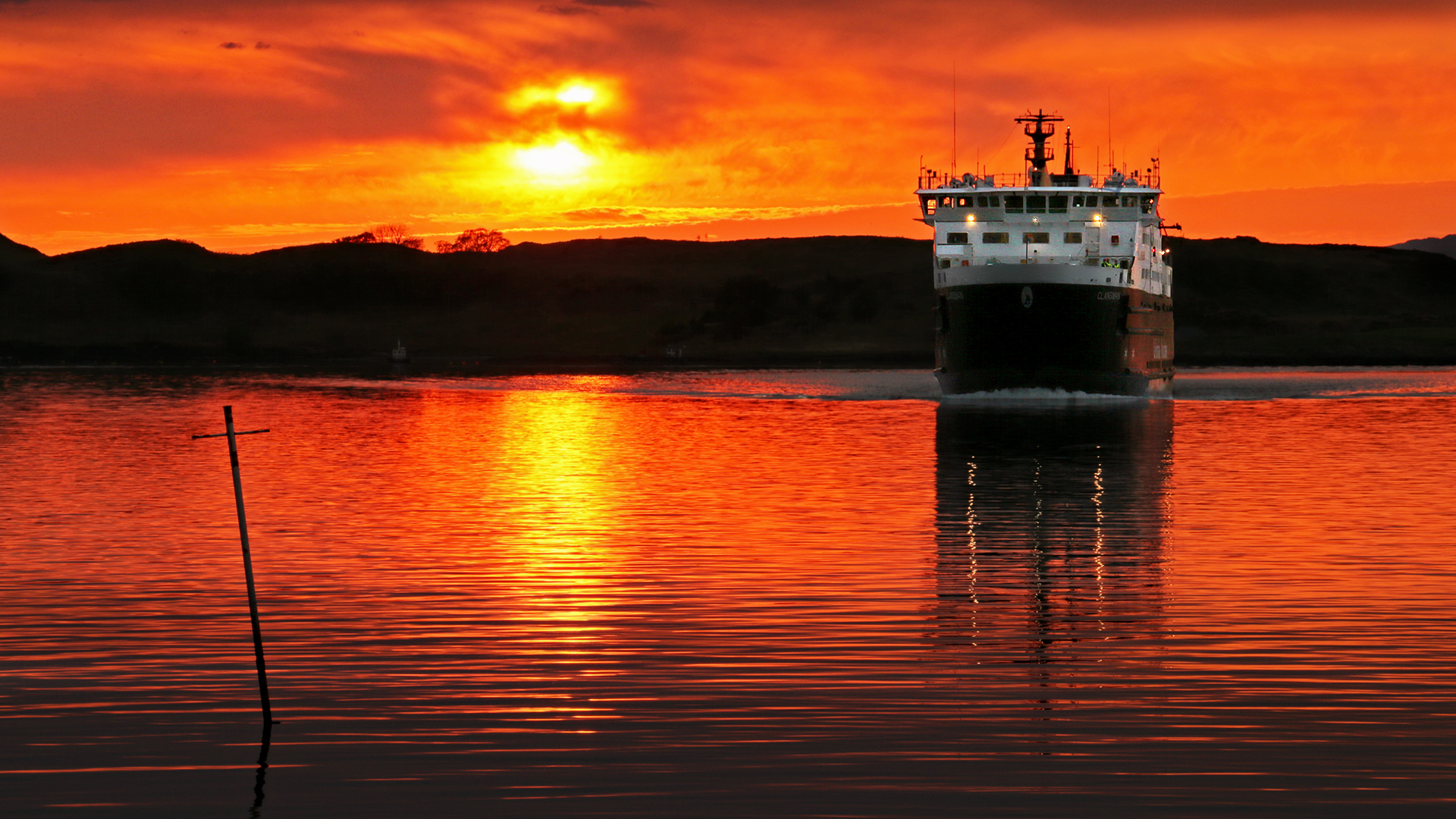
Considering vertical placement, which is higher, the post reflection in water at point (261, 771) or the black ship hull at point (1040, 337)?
the black ship hull at point (1040, 337)

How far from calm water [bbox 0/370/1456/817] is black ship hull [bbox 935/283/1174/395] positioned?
32.8 meters

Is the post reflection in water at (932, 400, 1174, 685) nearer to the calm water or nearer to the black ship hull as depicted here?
the calm water

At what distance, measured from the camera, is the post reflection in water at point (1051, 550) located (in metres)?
19.4

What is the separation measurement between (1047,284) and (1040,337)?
10.8ft

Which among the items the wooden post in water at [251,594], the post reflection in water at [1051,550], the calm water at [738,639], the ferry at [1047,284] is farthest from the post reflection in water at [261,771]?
the ferry at [1047,284]

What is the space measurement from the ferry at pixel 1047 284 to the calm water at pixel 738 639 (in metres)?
33.3

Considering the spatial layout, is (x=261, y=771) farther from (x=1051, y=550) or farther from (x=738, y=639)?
(x=1051, y=550)

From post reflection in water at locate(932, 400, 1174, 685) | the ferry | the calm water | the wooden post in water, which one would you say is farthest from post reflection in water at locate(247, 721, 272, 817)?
the ferry

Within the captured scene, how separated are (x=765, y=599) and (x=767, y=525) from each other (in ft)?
29.2

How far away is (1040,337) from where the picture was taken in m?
81.3

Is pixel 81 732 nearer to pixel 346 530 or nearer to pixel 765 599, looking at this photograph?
pixel 765 599

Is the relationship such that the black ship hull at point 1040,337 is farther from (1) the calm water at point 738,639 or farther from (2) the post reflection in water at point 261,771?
(2) the post reflection in water at point 261,771

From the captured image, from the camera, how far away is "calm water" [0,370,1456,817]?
13289 mm

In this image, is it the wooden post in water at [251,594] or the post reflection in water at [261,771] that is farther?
the wooden post in water at [251,594]
